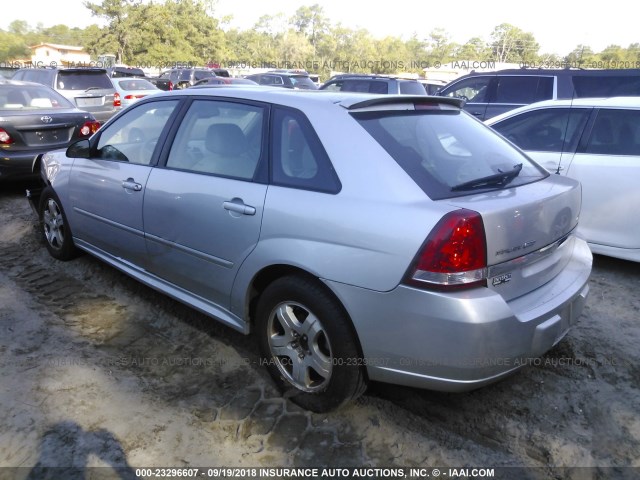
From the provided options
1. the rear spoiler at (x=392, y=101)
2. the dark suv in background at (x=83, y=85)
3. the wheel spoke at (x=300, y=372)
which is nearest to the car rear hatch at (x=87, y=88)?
the dark suv in background at (x=83, y=85)

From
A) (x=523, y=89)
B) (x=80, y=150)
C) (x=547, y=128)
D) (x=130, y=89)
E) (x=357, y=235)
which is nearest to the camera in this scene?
(x=357, y=235)

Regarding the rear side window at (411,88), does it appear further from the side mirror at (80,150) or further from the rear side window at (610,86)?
the side mirror at (80,150)

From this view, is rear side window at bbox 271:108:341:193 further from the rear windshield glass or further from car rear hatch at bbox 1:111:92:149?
the rear windshield glass

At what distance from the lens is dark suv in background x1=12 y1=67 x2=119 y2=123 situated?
37.7 feet

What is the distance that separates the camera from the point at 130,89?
571 inches

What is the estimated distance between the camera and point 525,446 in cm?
247

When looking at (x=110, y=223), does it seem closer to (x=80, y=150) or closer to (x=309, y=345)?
(x=80, y=150)

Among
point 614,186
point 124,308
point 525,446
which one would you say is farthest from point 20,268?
point 614,186

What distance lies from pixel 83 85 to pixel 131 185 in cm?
978

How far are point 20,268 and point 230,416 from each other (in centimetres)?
299

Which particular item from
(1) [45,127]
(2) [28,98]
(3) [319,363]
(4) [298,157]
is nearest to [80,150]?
(4) [298,157]

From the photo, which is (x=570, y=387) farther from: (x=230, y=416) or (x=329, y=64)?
(x=329, y=64)

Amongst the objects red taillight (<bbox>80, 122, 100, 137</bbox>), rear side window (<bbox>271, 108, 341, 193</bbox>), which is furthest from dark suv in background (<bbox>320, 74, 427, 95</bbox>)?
rear side window (<bbox>271, 108, 341, 193</bbox>)

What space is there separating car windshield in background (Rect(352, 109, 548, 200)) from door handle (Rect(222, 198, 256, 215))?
747mm
